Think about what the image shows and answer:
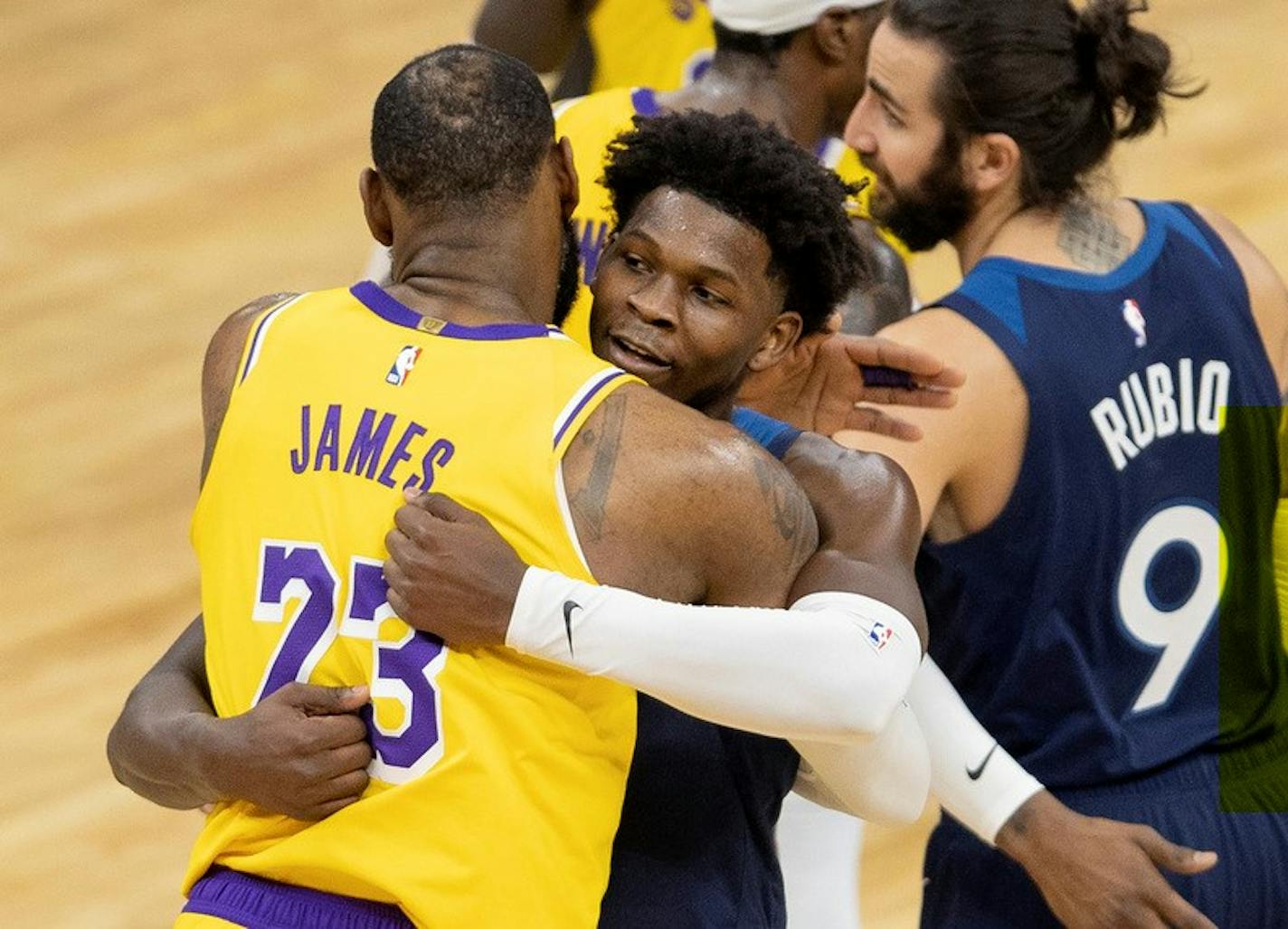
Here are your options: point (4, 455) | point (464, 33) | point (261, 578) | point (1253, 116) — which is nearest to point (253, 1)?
point (464, 33)

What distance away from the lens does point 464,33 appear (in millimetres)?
8734

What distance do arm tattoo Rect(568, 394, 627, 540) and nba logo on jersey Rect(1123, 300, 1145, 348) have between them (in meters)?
1.23

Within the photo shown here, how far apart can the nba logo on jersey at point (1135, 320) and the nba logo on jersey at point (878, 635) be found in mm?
1031

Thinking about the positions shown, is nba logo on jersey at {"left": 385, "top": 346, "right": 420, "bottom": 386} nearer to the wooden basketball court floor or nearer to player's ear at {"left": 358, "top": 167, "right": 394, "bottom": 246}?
player's ear at {"left": 358, "top": 167, "right": 394, "bottom": 246}

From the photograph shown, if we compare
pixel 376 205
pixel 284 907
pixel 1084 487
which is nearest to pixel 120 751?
pixel 284 907

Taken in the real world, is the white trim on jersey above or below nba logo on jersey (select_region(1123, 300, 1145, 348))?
above

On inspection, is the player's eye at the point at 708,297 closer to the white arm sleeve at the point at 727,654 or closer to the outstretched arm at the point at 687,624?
the outstretched arm at the point at 687,624

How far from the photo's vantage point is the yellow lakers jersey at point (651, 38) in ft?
17.9

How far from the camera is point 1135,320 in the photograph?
3.53 meters

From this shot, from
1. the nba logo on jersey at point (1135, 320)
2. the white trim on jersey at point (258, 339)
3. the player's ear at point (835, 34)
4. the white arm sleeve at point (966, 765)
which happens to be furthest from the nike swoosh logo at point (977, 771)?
the player's ear at point (835, 34)

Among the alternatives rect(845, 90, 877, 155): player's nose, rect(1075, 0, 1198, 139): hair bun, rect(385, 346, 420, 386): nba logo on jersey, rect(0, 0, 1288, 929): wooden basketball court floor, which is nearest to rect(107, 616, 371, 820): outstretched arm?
rect(385, 346, 420, 386): nba logo on jersey

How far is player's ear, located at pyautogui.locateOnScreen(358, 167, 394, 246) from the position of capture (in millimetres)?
2805

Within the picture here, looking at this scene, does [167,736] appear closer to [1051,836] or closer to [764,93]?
[1051,836]

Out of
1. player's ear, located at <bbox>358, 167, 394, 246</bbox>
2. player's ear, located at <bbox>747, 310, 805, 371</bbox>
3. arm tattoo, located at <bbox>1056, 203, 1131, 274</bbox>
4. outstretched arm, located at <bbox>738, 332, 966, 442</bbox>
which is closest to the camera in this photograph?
player's ear, located at <bbox>358, 167, 394, 246</bbox>
